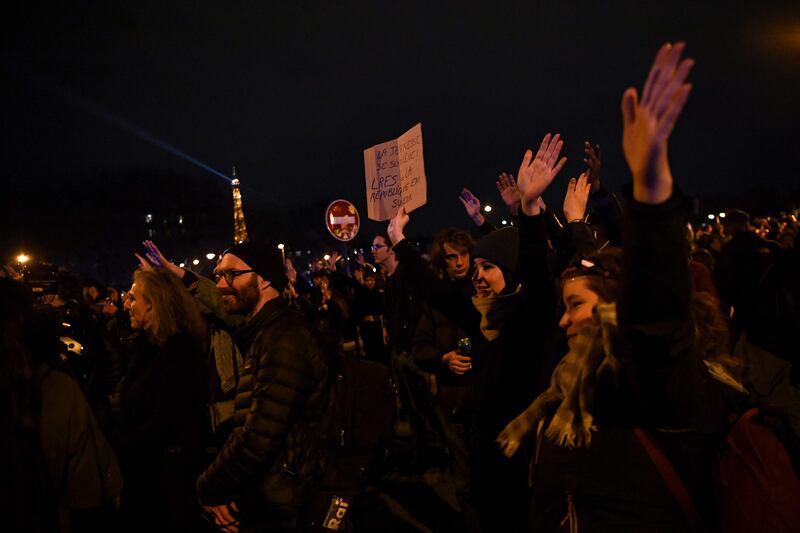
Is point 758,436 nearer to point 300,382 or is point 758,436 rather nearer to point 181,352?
Result: point 300,382

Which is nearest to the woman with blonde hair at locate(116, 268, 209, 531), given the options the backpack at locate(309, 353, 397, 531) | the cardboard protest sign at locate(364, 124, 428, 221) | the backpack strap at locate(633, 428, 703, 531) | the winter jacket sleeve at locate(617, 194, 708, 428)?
the backpack at locate(309, 353, 397, 531)

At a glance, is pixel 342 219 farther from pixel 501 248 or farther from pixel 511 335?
pixel 511 335

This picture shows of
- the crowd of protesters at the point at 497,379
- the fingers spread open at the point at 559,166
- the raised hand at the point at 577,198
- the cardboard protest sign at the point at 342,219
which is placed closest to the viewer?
the crowd of protesters at the point at 497,379

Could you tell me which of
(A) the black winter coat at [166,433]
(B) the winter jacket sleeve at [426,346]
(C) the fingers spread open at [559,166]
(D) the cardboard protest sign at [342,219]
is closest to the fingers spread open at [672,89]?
(C) the fingers spread open at [559,166]

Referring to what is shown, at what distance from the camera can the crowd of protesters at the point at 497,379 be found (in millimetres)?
1682

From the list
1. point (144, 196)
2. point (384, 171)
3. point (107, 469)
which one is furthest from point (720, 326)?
point (144, 196)

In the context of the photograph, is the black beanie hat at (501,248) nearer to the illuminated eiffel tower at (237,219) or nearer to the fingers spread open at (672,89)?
the fingers spread open at (672,89)

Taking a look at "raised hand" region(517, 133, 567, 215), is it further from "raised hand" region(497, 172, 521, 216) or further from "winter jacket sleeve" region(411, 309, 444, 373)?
"winter jacket sleeve" region(411, 309, 444, 373)

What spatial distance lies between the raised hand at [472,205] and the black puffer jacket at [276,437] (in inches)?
110

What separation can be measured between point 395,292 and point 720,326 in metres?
4.93

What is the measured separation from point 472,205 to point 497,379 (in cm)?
282

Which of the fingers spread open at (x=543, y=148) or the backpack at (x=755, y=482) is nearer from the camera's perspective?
the backpack at (x=755, y=482)

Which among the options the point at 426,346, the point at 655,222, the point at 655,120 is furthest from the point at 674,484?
the point at 426,346

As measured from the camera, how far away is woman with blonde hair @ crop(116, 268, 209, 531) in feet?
13.0
